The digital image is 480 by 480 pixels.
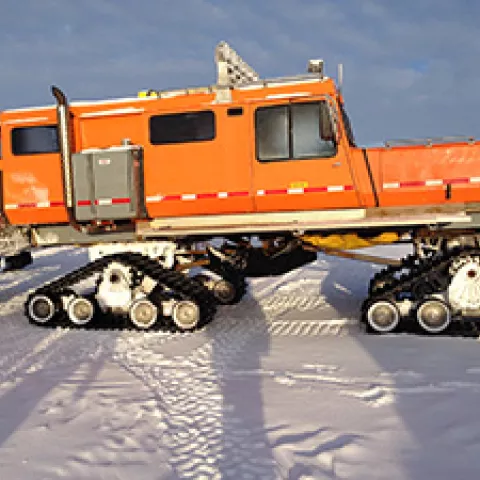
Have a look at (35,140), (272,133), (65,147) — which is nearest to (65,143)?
(65,147)

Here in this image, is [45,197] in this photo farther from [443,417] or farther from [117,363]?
[443,417]

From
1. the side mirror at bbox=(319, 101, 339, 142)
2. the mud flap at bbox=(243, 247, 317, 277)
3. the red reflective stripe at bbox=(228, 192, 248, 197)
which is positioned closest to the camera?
the side mirror at bbox=(319, 101, 339, 142)

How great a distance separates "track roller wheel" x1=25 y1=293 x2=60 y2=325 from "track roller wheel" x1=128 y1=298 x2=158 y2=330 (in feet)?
4.47

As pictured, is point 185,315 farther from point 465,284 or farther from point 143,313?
point 465,284

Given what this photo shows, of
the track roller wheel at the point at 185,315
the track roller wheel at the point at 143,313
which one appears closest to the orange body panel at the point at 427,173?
the track roller wheel at the point at 185,315

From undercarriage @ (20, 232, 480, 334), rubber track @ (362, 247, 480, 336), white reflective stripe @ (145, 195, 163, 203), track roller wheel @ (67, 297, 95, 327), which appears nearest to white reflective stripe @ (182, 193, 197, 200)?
white reflective stripe @ (145, 195, 163, 203)

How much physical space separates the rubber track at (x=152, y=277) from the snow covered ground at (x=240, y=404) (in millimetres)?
269

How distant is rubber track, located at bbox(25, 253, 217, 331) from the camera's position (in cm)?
645

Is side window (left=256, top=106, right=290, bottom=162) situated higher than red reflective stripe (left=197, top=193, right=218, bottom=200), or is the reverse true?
side window (left=256, top=106, right=290, bottom=162)

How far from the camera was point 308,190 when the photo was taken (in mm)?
6105

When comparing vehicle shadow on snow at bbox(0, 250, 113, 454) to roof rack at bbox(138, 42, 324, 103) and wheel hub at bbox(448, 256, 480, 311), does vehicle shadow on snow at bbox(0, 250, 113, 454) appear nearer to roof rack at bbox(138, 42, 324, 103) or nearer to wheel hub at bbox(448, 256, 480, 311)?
roof rack at bbox(138, 42, 324, 103)

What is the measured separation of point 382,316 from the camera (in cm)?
600

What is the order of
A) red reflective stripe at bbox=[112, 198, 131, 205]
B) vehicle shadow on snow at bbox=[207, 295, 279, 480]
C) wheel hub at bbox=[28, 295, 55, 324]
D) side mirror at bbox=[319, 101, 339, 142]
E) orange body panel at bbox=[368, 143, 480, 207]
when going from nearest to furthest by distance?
vehicle shadow on snow at bbox=[207, 295, 279, 480] < side mirror at bbox=[319, 101, 339, 142] < orange body panel at bbox=[368, 143, 480, 207] < red reflective stripe at bbox=[112, 198, 131, 205] < wheel hub at bbox=[28, 295, 55, 324]

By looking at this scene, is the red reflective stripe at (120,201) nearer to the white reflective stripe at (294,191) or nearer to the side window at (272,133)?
the side window at (272,133)
